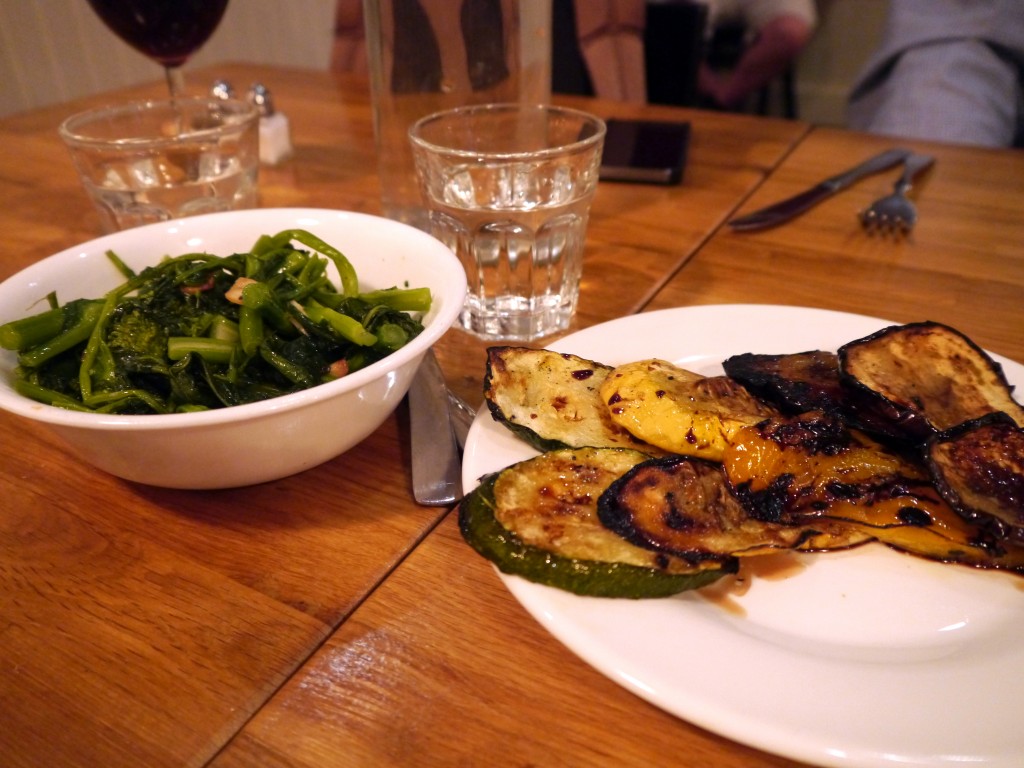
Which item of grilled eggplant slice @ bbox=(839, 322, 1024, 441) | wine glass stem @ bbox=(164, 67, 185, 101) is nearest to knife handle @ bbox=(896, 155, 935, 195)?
grilled eggplant slice @ bbox=(839, 322, 1024, 441)

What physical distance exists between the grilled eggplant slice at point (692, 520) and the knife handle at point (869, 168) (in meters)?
1.15

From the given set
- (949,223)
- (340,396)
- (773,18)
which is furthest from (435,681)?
(773,18)

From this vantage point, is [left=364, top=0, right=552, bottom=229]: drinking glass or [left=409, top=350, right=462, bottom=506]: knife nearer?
[left=409, top=350, right=462, bottom=506]: knife

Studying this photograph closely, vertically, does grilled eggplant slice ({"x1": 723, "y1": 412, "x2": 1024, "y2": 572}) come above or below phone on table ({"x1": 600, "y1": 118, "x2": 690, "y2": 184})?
below

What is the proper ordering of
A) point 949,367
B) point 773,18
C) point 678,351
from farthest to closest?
point 773,18, point 678,351, point 949,367

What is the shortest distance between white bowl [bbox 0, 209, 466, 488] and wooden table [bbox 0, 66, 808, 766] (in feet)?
0.20

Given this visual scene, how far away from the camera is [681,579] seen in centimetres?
57

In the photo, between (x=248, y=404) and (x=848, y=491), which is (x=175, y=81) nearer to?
(x=248, y=404)

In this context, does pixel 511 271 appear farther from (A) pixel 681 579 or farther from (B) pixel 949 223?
(B) pixel 949 223

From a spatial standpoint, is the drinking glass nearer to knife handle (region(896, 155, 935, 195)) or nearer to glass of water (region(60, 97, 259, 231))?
glass of water (region(60, 97, 259, 231))

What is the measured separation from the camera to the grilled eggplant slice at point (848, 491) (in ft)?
2.08

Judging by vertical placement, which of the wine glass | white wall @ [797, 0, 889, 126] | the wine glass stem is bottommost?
white wall @ [797, 0, 889, 126]

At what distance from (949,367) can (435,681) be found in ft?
→ 2.02

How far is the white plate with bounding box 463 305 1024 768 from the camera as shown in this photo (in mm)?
470
